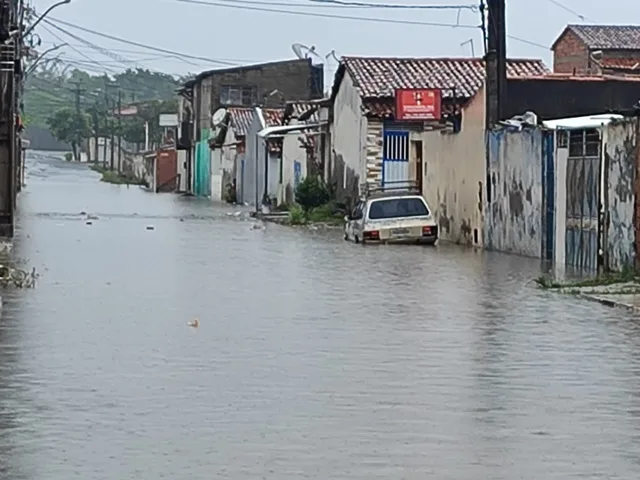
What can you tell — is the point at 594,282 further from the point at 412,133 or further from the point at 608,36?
the point at 608,36

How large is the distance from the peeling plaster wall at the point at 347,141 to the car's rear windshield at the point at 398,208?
14342mm

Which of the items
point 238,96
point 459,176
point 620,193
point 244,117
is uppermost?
point 238,96

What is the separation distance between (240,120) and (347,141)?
36.8 m

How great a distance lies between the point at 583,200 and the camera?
29828mm

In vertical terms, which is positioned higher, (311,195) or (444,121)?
(444,121)

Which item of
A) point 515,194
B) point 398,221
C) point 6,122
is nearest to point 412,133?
point 398,221

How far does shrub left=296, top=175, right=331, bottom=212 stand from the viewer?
59625mm

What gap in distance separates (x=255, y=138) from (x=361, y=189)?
101ft

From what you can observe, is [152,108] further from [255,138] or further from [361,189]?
[361,189]

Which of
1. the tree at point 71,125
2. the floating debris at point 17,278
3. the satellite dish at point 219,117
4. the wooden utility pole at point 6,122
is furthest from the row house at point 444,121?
the tree at point 71,125

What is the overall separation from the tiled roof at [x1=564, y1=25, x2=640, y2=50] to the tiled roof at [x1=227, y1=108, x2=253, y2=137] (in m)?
22.8

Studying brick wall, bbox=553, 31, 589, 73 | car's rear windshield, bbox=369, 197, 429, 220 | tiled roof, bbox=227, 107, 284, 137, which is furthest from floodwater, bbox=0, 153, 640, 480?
tiled roof, bbox=227, 107, 284, 137

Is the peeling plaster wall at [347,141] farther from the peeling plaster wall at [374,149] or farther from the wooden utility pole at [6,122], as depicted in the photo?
the wooden utility pole at [6,122]

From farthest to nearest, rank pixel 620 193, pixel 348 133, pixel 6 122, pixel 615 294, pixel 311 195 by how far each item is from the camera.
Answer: pixel 311 195
pixel 348 133
pixel 6 122
pixel 620 193
pixel 615 294
